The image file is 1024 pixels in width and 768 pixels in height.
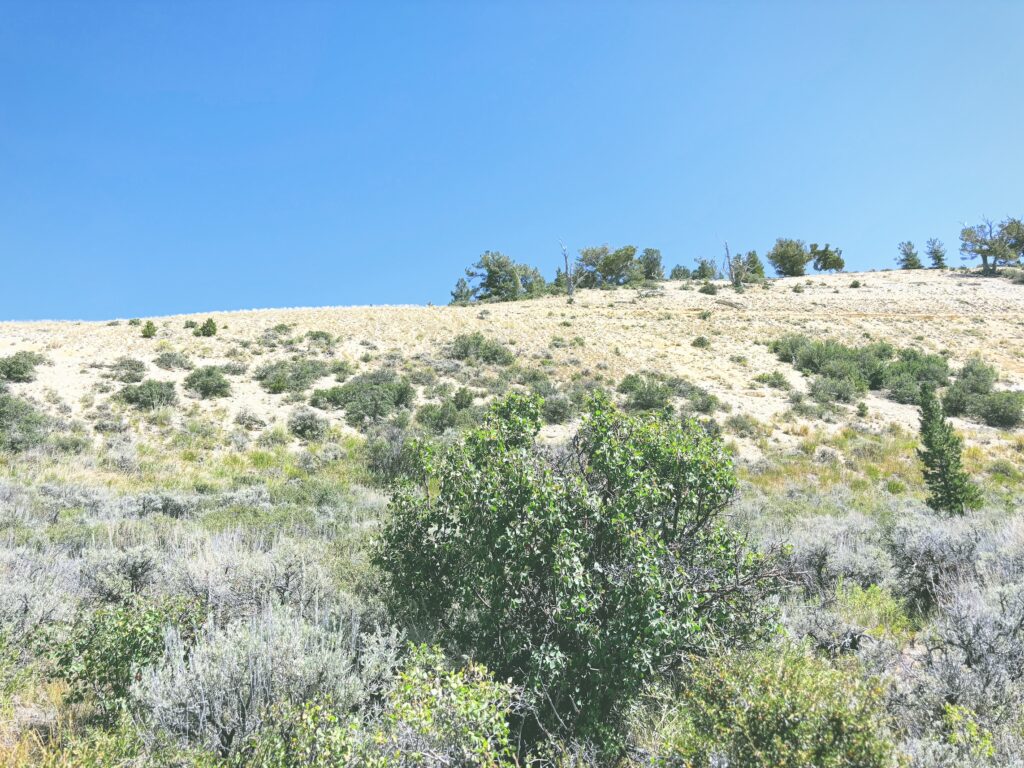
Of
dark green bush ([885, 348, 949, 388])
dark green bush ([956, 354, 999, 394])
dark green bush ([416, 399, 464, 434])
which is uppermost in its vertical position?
dark green bush ([416, 399, 464, 434])

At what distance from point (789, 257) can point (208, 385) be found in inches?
2529

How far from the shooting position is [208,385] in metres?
22.4

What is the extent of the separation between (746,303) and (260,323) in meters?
38.1

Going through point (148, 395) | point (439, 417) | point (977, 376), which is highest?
point (148, 395)

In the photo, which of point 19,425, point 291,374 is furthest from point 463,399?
point 19,425

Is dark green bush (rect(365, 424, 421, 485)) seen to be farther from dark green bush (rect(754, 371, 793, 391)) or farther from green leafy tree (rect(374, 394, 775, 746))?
dark green bush (rect(754, 371, 793, 391))

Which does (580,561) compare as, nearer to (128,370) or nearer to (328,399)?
(328,399)

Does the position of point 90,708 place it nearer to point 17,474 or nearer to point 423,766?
point 423,766

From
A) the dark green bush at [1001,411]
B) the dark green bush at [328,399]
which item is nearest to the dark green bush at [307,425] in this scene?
the dark green bush at [328,399]

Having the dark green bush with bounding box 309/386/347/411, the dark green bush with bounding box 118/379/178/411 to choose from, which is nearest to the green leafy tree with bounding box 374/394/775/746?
the dark green bush with bounding box 309/386/347/411

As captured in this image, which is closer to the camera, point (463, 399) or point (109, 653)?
point (109, 653)

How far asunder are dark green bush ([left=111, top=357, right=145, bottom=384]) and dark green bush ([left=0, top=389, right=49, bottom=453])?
4002 millimetres

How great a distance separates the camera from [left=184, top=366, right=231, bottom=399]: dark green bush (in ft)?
73.3

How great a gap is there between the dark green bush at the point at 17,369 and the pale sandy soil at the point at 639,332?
1.51 ft
